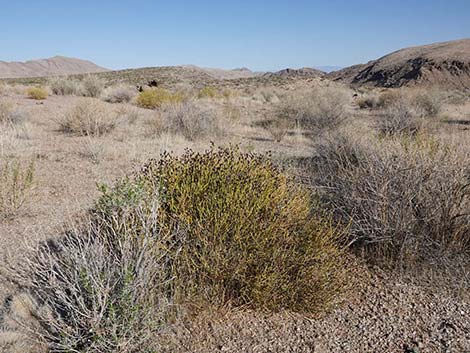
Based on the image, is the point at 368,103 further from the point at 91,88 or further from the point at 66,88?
the point at 66,88

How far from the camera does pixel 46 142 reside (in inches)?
414

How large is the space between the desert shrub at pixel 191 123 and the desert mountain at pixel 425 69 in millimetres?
46598

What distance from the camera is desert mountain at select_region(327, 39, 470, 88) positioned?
174 feet

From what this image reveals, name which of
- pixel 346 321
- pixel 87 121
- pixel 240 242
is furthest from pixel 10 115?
pixel 346 321

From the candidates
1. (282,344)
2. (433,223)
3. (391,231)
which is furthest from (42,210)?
(433,223)

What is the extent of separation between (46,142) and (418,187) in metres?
9.28

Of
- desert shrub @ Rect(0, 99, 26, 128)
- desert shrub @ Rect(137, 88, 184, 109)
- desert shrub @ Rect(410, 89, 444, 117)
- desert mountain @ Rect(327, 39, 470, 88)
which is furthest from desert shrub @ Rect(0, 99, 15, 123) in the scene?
desert mountain @ Rect(327, 39, 470, 88)

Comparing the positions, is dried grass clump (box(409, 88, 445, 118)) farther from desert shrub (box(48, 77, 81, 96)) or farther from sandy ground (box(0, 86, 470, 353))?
desert shrub (box(48, 77, 81, 96))

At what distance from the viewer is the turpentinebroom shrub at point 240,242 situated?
332 cm

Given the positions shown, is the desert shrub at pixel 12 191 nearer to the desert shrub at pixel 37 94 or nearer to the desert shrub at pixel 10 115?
the desert shrub at pixel 10 115

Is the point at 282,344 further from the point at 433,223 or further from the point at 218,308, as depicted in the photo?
the point at 433,223

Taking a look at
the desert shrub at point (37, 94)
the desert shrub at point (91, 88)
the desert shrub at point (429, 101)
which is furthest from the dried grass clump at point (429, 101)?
the desert shrub at point (37, 94)

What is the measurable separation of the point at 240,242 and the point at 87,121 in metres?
9.77

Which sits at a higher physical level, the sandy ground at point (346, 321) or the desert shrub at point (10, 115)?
the desert shrub at point (10, 115)
